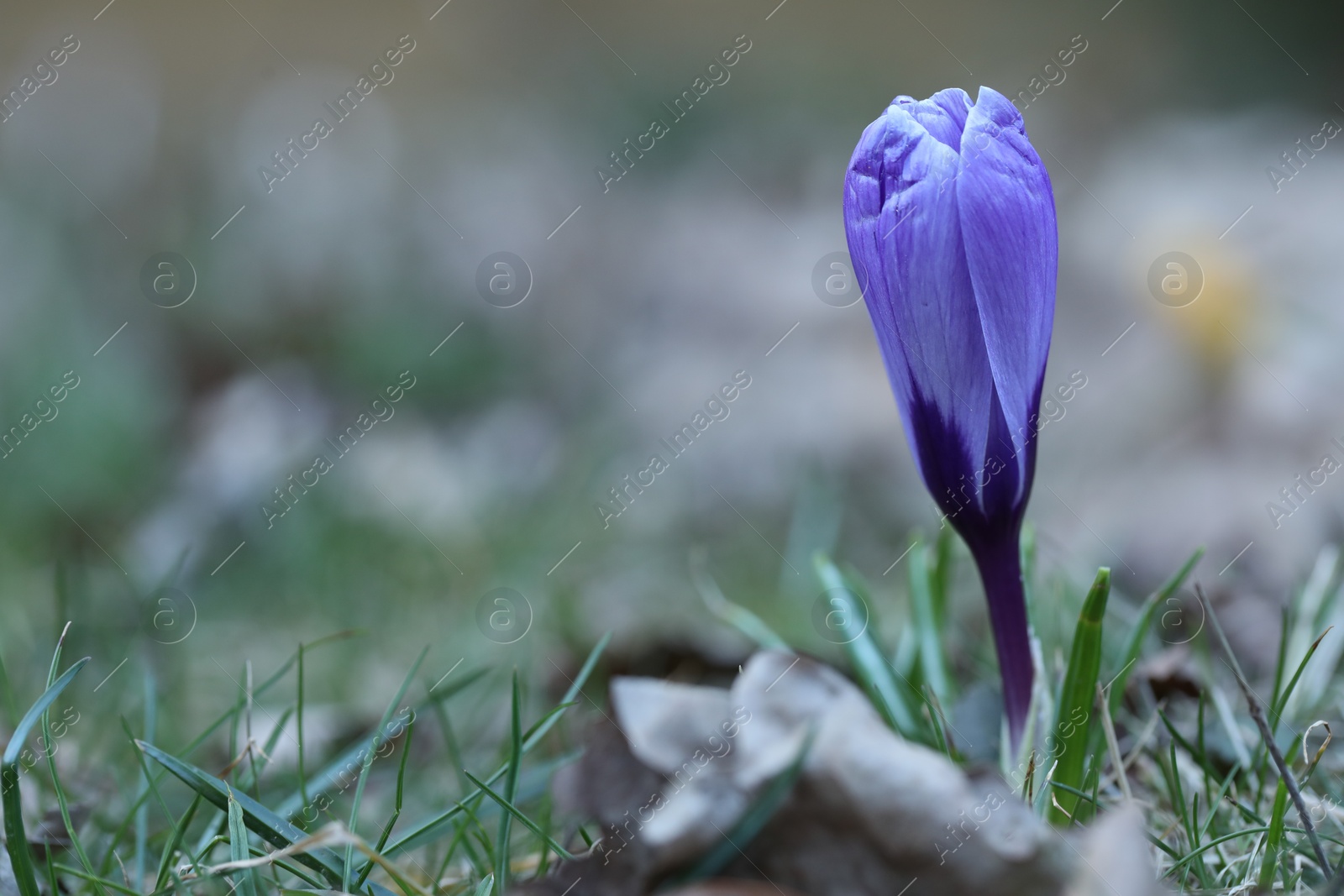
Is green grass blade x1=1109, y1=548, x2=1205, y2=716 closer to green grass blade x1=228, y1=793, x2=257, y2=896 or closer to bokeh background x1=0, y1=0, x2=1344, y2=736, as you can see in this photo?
bokeh background x1=0, y1=0, x2=1344, y2=736

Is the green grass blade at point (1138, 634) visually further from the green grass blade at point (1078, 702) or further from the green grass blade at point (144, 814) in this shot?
the green grass blade at point (144, 814)

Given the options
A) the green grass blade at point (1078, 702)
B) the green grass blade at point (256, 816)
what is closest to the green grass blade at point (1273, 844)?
the green grass blade at point (1078, 702)

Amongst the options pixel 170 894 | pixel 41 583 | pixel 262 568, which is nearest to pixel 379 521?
pixel 262 568

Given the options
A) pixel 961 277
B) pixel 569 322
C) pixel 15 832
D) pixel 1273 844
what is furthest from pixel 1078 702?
pixel 569 322

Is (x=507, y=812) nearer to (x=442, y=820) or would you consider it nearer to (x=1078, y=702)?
(x=442, y=820)

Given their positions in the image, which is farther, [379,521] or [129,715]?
[379,521]

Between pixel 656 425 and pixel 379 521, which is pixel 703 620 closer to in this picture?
pixel 379 521
